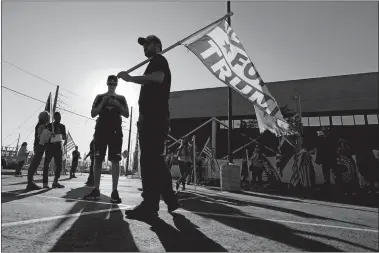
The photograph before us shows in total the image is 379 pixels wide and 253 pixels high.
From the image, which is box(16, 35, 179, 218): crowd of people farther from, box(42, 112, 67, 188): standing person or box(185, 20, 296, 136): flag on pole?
box(42, 112, 67, 188): standing person

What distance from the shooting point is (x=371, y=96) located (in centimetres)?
1944

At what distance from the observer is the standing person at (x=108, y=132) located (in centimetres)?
346

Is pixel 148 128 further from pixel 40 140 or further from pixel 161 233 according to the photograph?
pixel 40 140

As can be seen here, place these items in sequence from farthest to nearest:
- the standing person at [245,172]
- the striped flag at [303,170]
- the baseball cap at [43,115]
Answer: the standing person at [245,172]
the striped flag at [303,170]
the baseball cap at [43,115]

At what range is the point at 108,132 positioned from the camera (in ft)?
11.4

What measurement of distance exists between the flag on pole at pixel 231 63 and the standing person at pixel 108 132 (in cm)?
189

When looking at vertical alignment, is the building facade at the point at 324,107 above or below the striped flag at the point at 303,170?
above

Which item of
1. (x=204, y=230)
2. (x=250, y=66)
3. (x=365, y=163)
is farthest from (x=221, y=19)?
(x=365, y=163)

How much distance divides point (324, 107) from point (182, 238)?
72.0 feet

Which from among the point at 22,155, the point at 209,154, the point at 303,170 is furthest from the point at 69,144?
the point at 303,170

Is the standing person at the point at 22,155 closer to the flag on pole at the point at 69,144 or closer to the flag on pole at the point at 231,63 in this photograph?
the flag on pole at the point at 69,144

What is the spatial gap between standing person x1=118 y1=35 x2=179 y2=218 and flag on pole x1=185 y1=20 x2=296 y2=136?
2.15 m

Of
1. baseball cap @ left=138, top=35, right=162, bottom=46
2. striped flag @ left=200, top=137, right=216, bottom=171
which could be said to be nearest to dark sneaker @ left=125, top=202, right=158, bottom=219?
baseball cap @ left=138, top=35, right=162, bottom=46

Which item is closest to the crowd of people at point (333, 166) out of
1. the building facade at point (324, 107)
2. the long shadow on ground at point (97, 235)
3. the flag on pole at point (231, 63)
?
the flag on pole at point (231, 63)
